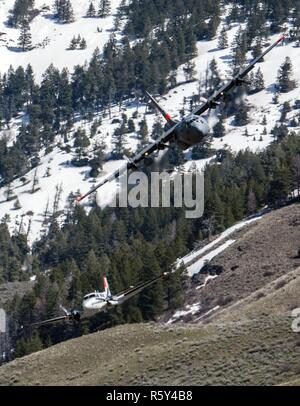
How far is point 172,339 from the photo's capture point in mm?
88625

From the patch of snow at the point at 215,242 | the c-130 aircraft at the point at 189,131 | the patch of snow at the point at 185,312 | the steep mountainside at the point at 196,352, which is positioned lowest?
the patch of snow at the point at 215,242

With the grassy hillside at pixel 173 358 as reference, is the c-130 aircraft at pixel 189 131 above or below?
above

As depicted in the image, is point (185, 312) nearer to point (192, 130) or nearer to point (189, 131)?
point (189, 131)

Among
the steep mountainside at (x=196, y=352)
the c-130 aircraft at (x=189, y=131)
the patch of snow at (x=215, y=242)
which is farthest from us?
the patch of snow at (x=215, y=242)

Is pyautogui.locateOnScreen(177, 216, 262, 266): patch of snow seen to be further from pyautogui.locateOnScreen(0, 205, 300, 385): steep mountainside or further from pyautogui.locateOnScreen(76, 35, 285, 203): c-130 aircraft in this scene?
pyautogui.locateOnScreen(76, 35, 285, 203): c-130 aircraft

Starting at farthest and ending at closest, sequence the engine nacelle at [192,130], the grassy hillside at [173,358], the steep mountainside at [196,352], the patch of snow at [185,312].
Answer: the patch of snow at [185,312]
the steep mountainside at [196,352]
the grassy hillside at [173,358]
the engine nacelle at [192,130]

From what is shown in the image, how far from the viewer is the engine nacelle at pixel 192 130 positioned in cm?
6700

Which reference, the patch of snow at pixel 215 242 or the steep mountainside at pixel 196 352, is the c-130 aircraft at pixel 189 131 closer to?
the steep mountainside at pixel 196 352

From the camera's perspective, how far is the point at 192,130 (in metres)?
67.2

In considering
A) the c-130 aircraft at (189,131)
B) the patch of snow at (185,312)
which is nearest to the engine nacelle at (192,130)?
the c-130 aircraft at (189,131)

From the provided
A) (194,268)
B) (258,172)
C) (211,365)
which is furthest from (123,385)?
(258,172)

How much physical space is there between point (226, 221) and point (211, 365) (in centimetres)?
8376

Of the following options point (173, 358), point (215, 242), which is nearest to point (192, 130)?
point (173, 358)

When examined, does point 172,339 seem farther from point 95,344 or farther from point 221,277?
point 221,277
